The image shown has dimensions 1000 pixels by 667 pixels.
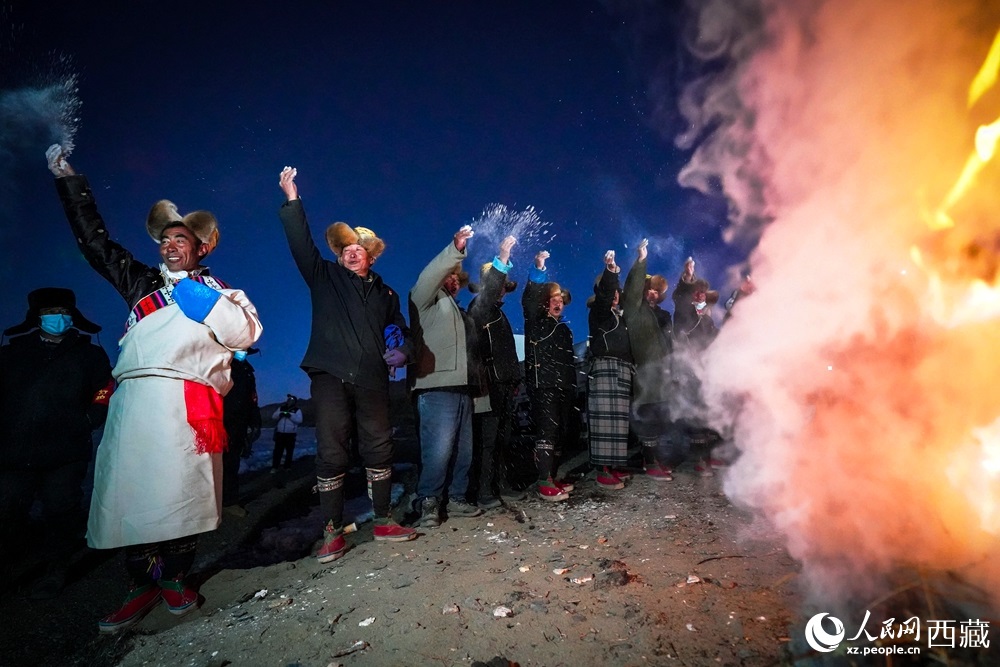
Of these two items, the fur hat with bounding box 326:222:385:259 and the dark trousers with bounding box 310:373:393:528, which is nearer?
the dark trousers with bounding box 310:373:393:528

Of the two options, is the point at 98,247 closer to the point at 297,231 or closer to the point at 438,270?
the point at 297,231

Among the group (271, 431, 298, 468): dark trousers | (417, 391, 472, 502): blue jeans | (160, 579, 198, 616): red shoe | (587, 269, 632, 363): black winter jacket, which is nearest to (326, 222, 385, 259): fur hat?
(417, 391, 472, 502): blue jeans

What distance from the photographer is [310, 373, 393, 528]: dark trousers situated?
3.47m

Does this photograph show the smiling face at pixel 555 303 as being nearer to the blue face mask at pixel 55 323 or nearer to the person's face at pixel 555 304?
the person's face at pixel 555 304

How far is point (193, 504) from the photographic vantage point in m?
2.77

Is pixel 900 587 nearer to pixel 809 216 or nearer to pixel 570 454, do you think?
pixel 809 216

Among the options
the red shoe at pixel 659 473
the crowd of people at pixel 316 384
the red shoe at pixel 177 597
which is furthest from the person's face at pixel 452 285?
the red shoe at pixel 659 473

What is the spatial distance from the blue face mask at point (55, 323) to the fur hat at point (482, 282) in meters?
4.15

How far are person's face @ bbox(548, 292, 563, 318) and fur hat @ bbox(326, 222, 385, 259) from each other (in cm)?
225

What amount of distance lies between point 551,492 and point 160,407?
3.73 meters

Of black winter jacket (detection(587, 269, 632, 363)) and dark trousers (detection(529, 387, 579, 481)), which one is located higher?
black winter jacket (detection(587, 269, 632, 363))

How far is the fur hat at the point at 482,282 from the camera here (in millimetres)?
5074

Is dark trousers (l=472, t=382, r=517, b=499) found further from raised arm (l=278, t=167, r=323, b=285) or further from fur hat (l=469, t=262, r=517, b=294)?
raised arm (l=278, t=167, r=323, b=285)

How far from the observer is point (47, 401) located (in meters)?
4.29
